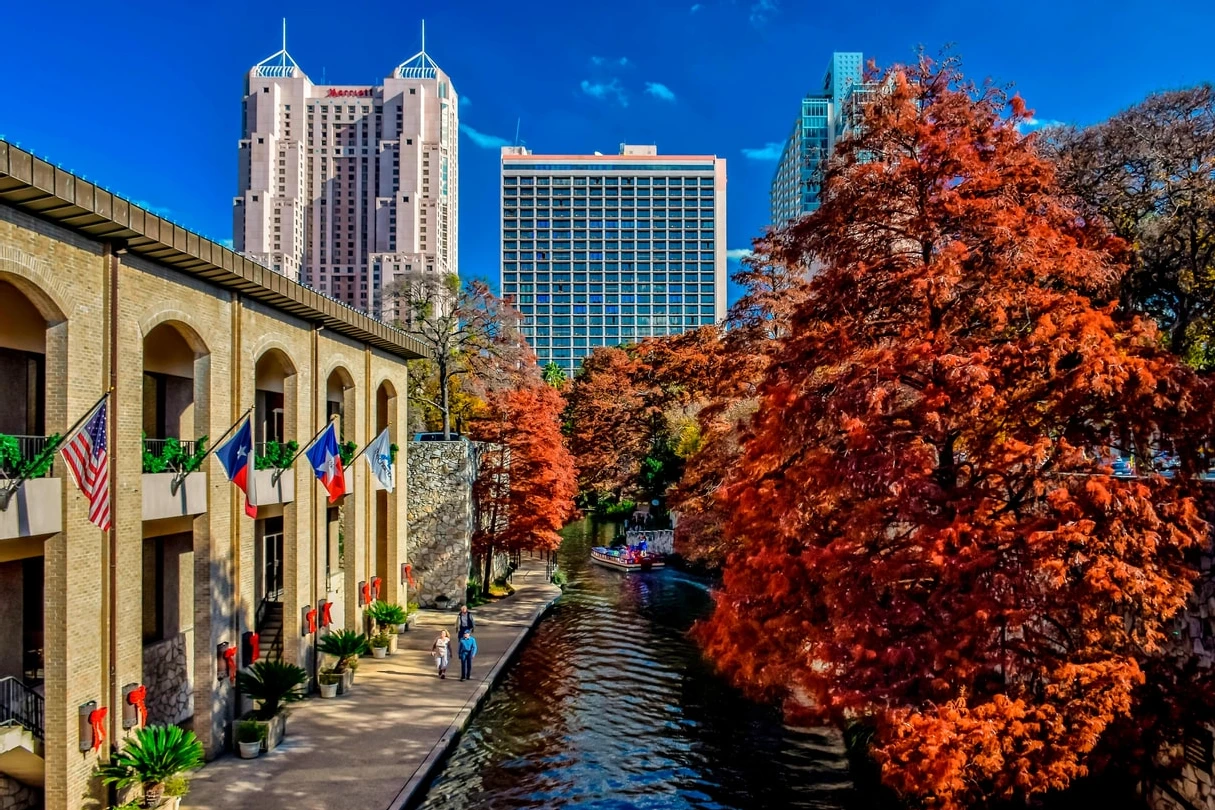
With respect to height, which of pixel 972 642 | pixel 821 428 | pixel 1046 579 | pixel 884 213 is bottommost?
pixel 972 642

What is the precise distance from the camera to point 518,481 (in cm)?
3441

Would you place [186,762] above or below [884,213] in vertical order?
below

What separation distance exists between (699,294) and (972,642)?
142 meters

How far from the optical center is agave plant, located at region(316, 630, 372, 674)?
69.9 ft

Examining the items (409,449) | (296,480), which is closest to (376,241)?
(409,449)

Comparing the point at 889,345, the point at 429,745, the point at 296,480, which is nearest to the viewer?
the point at 889,345

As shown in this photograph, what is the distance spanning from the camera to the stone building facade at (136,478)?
11688 mm

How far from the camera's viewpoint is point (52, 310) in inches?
460

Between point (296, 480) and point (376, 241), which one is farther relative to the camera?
point (376, 241)

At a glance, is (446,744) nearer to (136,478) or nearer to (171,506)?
(171,506)

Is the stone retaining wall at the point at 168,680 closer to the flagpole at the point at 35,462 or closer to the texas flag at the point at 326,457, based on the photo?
the texas flag at the point at 326,457

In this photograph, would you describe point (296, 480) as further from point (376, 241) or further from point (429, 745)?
point (376, 241)

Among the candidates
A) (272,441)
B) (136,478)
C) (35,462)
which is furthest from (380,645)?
(35,462)

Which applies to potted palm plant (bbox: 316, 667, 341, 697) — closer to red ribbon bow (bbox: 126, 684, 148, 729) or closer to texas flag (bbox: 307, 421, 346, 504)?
texas flag (bbox: 307, 421, 346, 504)
